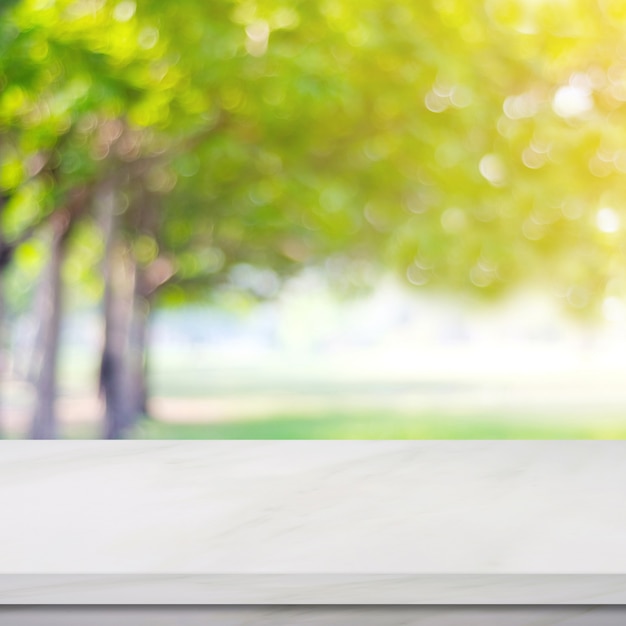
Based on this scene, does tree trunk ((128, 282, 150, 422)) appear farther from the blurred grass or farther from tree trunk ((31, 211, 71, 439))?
tree trunk ((31, 211, 71, 439))

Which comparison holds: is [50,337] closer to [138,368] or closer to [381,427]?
[138,368]

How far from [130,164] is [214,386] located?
131 centimetres

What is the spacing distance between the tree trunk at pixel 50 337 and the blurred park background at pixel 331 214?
2 cm

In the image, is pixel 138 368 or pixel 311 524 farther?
pixel 138 368

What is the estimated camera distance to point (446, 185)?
5.25 m

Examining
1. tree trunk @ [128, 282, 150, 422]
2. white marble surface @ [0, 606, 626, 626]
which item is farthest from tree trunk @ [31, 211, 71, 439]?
white marble surface @ [0, 606, 626, 626]

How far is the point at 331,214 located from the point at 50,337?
1.69 meters

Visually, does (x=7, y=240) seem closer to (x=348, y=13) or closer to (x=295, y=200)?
(x=295, y=200)

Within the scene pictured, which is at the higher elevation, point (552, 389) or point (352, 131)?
point (352, 131)

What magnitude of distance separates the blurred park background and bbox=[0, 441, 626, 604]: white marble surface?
113 inches

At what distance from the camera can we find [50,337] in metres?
5.25

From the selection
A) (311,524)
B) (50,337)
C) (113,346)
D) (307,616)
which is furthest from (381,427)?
(307,616)

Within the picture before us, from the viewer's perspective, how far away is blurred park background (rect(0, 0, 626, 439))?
4.79 meters

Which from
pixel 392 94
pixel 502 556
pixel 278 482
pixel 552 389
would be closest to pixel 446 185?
pixel 392 94
